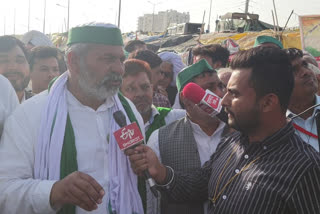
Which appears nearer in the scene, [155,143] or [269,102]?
[269,102]

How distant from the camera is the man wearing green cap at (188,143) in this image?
8.13ft

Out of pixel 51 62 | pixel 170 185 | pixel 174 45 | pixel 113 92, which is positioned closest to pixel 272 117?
pixel 170 185

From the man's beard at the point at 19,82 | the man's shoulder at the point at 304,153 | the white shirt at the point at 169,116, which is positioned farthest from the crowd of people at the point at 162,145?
the man's beard at the point at 19,82

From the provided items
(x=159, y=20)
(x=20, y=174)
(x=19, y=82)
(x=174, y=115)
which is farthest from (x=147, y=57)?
(x=159, y=20)

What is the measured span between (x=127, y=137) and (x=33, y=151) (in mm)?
601

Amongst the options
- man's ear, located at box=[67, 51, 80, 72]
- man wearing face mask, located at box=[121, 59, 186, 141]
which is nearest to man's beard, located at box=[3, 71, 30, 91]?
man wearing face mask, located at box=[121, 59, 186, 141]

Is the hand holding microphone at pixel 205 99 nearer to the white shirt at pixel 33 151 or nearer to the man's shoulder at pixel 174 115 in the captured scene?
the white shirt at pixel 33 151

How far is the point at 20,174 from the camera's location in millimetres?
1970

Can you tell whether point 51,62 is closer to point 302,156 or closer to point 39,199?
point 39,199

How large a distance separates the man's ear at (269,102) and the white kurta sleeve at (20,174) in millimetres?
1238

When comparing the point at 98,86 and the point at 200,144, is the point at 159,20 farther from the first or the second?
the point at 98,86

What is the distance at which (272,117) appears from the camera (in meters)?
1.83

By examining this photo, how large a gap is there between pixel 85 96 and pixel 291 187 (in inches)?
56.0

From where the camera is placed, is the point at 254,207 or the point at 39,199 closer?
the point at 254,207
